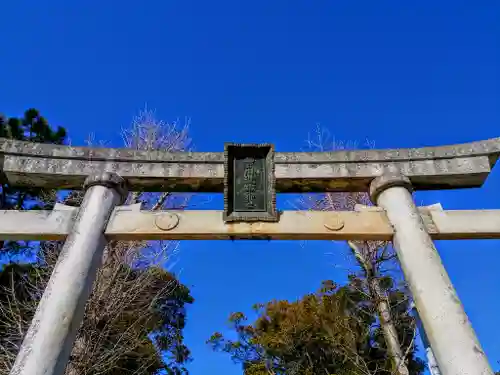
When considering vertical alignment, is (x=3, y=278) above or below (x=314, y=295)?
below

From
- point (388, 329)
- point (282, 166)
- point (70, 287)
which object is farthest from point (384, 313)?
point (70, 287)

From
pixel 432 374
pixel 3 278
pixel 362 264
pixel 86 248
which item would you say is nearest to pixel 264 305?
pixel 362 264

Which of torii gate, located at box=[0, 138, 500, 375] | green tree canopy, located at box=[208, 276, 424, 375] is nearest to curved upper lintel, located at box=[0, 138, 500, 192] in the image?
torii gate, located at box=[0, 138, 500, 375]

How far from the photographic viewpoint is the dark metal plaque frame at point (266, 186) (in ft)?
15.9

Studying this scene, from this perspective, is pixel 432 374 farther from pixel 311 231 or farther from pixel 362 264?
pixel 362 264

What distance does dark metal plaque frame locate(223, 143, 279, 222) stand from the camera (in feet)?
15.9

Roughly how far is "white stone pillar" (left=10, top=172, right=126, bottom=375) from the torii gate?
0.01 meters

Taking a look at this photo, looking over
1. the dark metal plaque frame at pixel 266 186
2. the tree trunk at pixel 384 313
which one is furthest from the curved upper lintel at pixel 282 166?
the tree trunk at pixel 384 313

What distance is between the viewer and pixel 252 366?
1644cm

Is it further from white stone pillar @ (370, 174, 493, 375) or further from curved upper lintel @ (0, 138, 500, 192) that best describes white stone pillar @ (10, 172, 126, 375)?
white stone pillar @ (370, 174, 493, 375)

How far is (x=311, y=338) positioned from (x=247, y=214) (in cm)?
1217

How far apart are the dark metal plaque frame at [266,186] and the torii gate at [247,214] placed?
0.05ft

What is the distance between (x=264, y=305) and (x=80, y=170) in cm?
1506

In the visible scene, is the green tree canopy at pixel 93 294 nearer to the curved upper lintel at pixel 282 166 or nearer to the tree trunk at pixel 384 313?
the curved upper lintel at pixel 282 166
